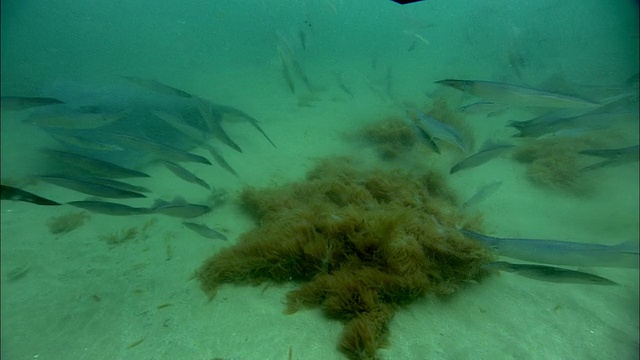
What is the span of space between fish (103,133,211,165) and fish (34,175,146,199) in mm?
819

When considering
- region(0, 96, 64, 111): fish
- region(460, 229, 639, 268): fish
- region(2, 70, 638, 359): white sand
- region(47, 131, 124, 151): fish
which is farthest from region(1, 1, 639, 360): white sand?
region(0, 96, 64, 111): fish

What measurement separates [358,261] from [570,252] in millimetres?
1874

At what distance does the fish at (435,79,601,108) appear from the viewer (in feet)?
10.8

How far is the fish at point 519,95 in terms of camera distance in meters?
3.28

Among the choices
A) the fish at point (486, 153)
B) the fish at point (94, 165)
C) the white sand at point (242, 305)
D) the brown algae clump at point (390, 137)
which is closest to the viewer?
the white sand at point (242, 305)

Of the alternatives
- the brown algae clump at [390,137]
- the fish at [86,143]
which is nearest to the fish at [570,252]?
the brown algae clump at [390,137]

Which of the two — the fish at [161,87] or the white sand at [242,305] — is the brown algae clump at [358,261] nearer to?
the white sand at [242,305]

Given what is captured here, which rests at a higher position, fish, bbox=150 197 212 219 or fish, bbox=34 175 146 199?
fish, bbox=34 175 146 199

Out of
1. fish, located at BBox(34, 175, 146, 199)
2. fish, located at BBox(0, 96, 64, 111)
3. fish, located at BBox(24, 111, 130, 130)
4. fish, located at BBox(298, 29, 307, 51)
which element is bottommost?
fish, located at BBox(34, 175, 146, 199)

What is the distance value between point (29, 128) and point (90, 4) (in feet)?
331

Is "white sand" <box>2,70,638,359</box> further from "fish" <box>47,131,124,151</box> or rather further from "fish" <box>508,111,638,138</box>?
"fish" <box>508,111,638,138</box>

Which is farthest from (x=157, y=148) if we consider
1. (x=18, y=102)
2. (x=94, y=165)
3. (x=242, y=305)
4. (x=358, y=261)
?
(x=358, y=261)

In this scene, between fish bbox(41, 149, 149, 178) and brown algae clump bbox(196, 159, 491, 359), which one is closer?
brown algae clump bbox(196, 159, 491, 359)

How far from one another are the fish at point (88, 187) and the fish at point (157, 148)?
0.82 metres
